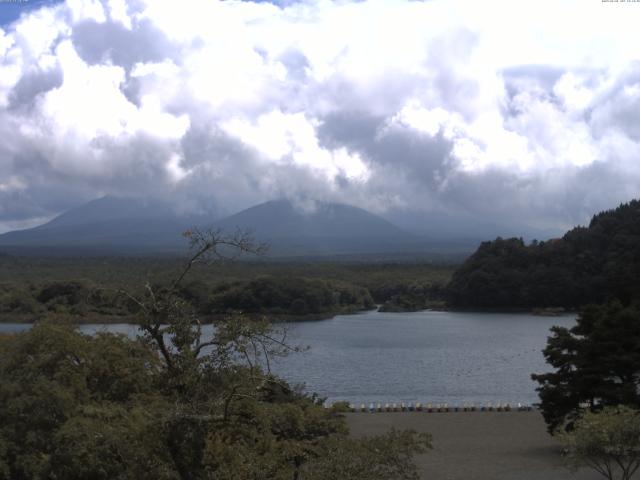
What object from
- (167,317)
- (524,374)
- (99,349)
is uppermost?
(167,317)

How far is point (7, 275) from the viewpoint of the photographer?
7569 cm

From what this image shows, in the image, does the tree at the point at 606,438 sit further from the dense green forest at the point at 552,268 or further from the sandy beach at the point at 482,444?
the dense green forest at the point at 552,268

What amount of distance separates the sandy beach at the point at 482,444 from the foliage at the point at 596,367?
1.15 meters

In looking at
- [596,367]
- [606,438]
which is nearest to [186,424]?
[606,438]

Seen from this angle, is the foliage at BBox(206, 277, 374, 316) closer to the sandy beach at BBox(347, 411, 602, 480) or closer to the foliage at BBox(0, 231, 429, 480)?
the sandy beach at BBox(347, 411, 602, 480)

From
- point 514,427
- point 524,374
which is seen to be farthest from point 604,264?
point 514,427

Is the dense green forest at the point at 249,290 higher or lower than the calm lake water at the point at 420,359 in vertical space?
higher

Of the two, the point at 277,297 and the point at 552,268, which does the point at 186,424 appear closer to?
the point at 277,297

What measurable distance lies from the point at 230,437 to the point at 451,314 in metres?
58.1

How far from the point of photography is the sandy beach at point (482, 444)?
15469 mm

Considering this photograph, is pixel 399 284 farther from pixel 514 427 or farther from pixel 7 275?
pixel 514 427

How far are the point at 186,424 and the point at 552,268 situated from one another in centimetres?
6210

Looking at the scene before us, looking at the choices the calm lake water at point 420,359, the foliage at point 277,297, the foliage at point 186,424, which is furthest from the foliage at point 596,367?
the foliage at point 277,297

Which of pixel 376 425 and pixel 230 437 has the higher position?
pixel 230 437
